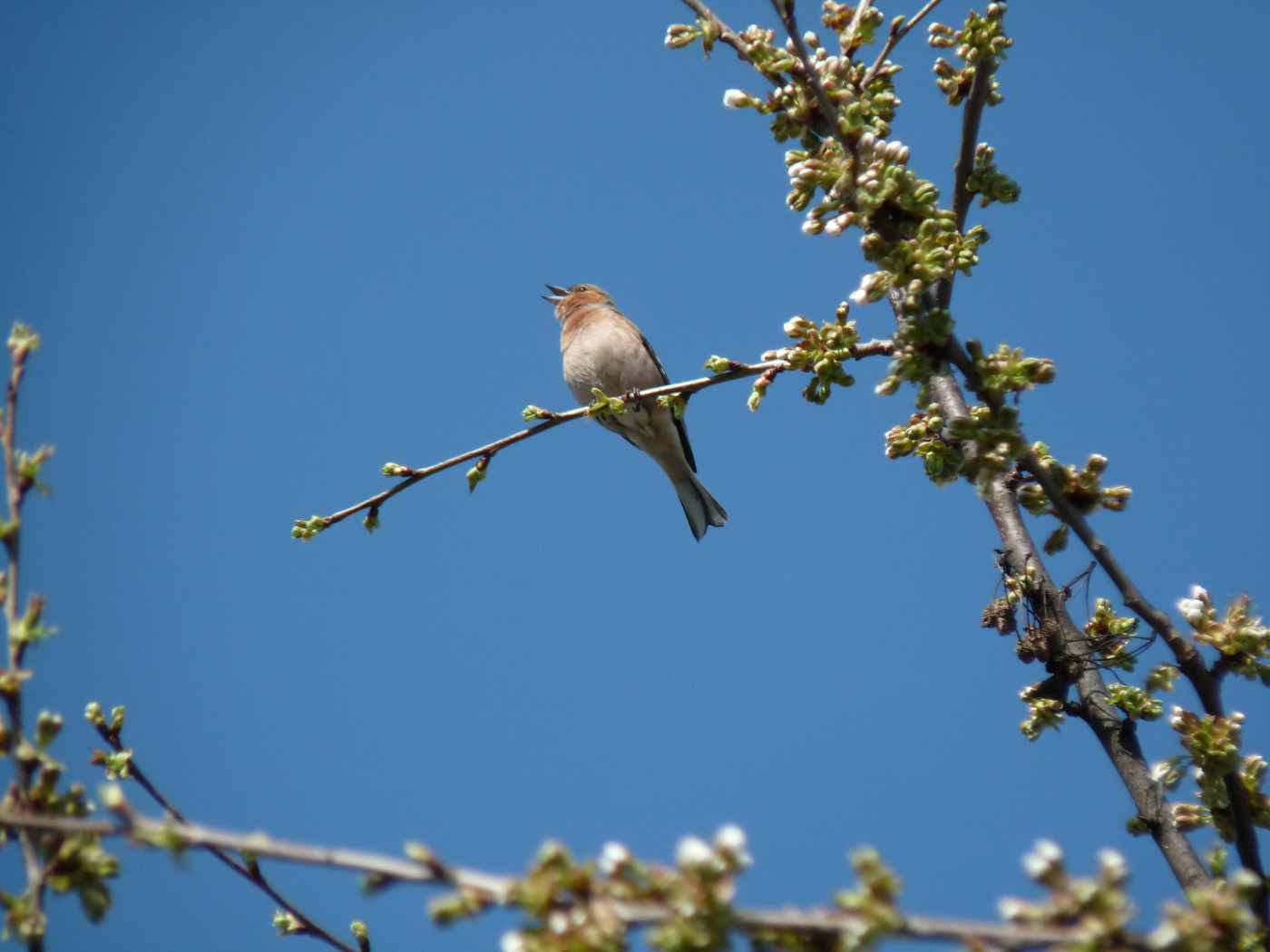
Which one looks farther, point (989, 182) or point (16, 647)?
point (989, 182)

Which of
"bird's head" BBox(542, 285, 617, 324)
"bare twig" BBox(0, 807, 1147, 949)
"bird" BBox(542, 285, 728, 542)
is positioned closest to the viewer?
"bare twig" BBox(0, 807, 1147, 949)

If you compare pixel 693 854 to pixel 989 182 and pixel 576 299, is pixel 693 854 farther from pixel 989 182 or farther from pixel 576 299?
pixel 576 299

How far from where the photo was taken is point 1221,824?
339 cm

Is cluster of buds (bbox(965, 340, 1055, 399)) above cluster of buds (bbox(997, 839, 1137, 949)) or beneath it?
above

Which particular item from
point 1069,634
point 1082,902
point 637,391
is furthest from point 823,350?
point 637,391

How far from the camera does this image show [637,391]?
343 inches

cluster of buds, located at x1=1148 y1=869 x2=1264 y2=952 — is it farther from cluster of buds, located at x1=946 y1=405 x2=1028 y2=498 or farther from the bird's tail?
the bird's tail

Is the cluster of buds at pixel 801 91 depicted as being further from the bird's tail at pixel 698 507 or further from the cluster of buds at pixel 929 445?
the bird's tail at pixel 698 507

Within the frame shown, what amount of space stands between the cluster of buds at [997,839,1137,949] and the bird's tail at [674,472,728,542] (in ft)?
22.4

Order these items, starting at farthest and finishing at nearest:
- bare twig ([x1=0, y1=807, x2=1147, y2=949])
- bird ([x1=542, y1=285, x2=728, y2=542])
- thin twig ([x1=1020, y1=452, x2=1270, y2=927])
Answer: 1. bird ([x1=542, y1=285, x2=728, y2=542])
2. thin twig ([x1=1020, y1=452, x2=1270, y2=927])
3. bare twig ([x1=0, y1=807, x2=1147, y2=949])

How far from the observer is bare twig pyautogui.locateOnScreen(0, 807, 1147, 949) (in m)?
1.79

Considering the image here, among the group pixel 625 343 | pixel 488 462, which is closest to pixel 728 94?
pixel 488 462

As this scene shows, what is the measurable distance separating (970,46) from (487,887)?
342cm

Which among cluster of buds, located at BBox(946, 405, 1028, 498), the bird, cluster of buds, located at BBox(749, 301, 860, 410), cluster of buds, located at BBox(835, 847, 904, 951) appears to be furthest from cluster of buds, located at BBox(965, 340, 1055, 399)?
the bird
